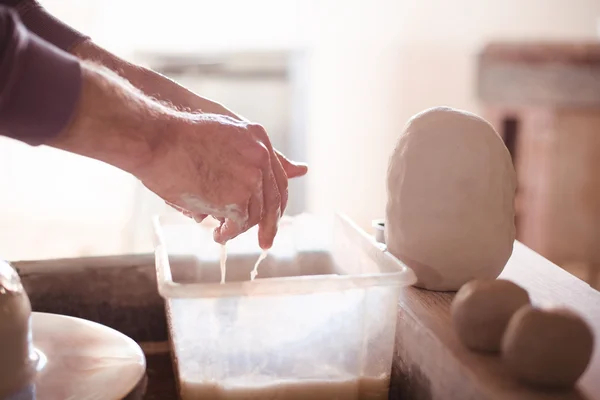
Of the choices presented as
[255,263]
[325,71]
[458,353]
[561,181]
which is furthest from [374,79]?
[458,353]

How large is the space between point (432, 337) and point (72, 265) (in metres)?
0.44

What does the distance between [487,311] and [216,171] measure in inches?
9.6

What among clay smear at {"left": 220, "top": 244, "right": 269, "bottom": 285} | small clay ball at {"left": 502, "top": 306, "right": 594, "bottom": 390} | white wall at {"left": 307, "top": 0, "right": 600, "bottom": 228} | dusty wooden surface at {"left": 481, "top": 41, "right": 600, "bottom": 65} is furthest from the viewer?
white wall at {"left": 307, "top": 0, "right": 600, "bottom": 228}

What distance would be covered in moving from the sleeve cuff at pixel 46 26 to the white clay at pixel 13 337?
0.27 m

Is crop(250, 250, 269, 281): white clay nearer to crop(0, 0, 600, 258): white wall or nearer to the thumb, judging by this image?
the thumb

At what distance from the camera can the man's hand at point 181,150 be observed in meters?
0.49

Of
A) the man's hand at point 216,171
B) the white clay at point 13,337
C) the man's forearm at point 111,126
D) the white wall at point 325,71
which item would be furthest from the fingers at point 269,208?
the white wall at point 325,71

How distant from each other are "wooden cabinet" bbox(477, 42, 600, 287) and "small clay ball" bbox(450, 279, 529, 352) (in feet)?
6.13

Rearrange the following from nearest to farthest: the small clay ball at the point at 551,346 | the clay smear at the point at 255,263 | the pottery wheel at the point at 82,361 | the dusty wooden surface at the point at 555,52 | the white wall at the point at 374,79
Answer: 1. the small clay ball at the point at 551,346
2. the pottery wheel at the point at 82,361
3. the clay smear at the point at 255,263
4. the dusty wooden surface at the point at 555,52
5. the white wall at the point at 374,79

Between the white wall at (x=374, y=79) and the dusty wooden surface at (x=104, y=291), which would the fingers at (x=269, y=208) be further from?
the white wall at (x=374, y=79)

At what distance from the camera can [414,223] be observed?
25.9 inches

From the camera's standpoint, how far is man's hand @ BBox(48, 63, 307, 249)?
1.62 ft

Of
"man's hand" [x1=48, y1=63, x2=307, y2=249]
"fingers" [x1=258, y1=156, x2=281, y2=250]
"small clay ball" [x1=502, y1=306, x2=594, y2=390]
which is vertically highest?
"man's hand" [x1=48, y1=63, x2=307, y2=249]

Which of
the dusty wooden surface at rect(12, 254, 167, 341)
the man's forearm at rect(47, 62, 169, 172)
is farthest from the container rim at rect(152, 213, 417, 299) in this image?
the dusty wooden surface at rect(12, 254, 167, 341)
